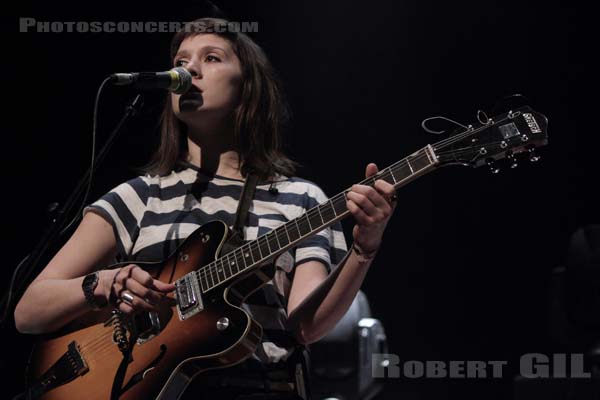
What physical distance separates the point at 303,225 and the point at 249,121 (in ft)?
1.39

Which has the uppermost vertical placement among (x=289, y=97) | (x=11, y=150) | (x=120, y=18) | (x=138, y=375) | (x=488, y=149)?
(x=120, y=18)

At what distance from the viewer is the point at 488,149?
1.69 m

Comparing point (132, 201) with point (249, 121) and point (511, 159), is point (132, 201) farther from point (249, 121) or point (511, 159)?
point (511, 159)

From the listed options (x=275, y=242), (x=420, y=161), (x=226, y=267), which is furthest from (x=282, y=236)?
(x=420, y=161)

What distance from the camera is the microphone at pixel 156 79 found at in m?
1.94

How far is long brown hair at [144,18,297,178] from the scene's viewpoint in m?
2.13

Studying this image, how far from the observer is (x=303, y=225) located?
184 cm

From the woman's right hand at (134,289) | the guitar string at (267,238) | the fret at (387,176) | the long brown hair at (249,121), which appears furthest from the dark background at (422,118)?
the fret at (387,176)

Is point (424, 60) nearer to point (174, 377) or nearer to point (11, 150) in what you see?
point (11, 150)

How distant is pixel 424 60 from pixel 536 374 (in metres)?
1.66

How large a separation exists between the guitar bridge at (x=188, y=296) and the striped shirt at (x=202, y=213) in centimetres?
12

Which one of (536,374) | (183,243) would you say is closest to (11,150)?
(183,243)

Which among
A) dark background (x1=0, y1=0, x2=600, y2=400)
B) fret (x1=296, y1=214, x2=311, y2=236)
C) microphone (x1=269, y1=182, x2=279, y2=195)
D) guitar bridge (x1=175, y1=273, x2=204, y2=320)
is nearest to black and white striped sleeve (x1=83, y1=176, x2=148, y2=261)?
guitar bridge (x1=175, y1=273, x2=204, y2=320)

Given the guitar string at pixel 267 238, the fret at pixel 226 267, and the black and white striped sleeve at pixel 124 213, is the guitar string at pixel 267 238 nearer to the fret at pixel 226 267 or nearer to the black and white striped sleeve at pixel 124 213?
the fret at pixel 226 267
